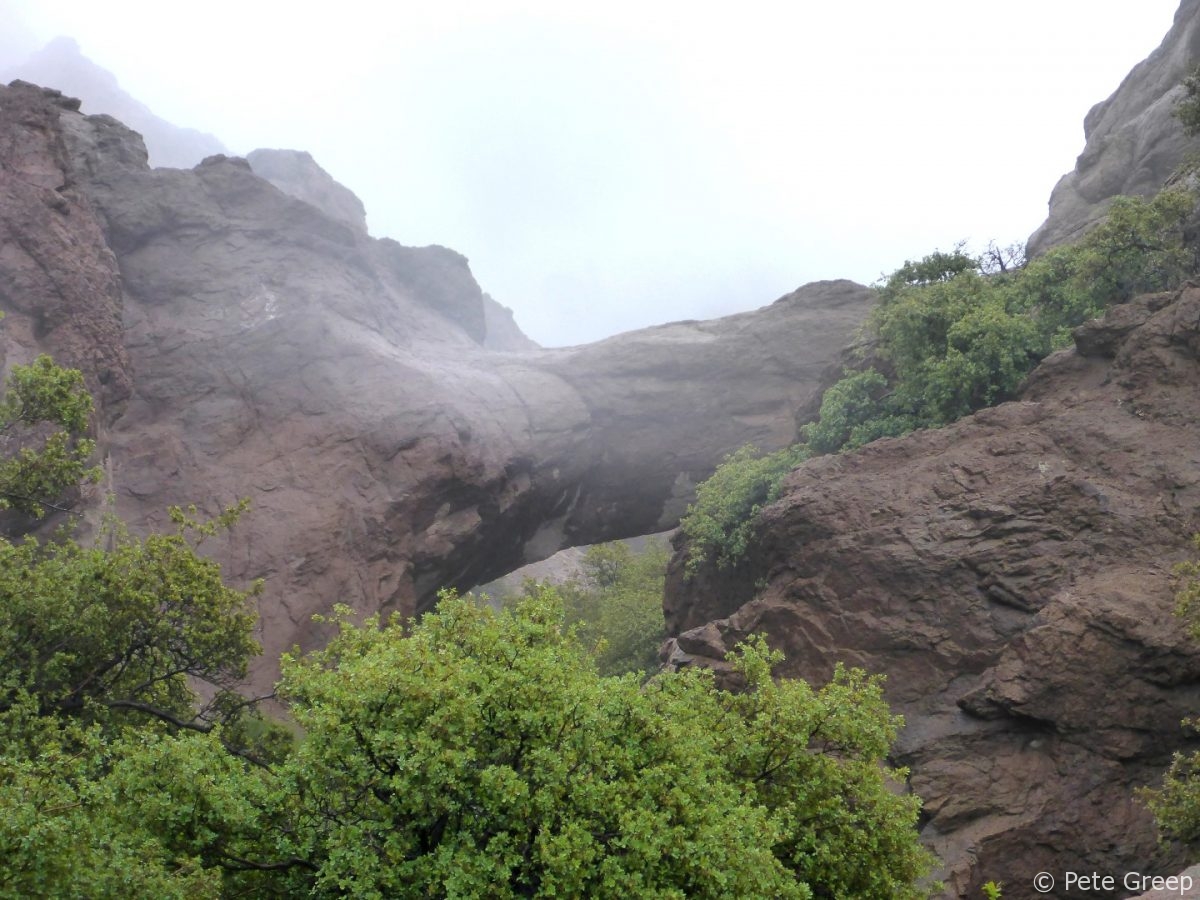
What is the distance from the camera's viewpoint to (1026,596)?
562 inches

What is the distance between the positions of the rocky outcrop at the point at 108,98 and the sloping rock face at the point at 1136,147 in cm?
12273

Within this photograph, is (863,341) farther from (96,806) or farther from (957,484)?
(96,806)

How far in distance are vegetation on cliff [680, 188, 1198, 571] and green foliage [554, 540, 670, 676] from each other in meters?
5.21

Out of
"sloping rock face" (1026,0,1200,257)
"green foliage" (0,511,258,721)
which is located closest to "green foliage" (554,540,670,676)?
"green foliage" (0,511,258,721)

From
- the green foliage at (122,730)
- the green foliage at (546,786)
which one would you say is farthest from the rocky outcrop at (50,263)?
the green foliage at (546,786)

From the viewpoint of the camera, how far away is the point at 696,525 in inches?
846

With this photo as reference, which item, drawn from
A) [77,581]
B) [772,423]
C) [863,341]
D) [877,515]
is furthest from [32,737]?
[772,423]

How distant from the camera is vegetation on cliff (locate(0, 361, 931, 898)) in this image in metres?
7.55

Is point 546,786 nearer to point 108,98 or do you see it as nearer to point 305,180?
point 305,180

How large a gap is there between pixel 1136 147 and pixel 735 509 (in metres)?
18.4

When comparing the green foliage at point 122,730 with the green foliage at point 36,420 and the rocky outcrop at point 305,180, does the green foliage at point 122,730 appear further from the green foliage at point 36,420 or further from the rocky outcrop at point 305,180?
the rocky outcrop at point 305,180

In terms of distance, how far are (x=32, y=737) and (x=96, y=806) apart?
13.2 feet

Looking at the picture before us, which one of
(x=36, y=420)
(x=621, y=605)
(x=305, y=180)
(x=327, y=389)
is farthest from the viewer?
(x=305, y=180)

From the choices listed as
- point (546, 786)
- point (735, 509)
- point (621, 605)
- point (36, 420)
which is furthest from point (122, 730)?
point (621, 605)
